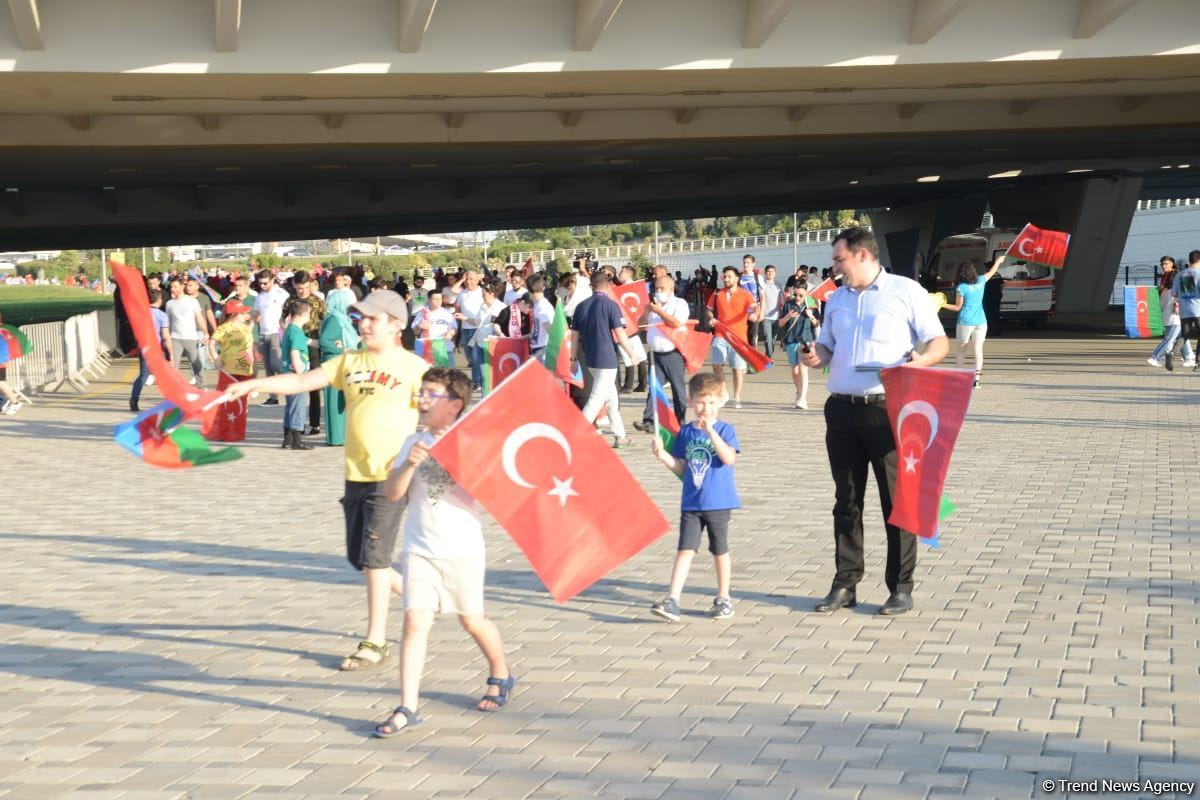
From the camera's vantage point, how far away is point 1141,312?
25.9 metres

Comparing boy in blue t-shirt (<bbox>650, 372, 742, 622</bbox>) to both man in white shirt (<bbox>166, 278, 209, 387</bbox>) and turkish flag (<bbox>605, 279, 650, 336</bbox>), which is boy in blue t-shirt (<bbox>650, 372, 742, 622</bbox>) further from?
man in white shirt (<bbox>166, 278, 209, 387</bbox>)

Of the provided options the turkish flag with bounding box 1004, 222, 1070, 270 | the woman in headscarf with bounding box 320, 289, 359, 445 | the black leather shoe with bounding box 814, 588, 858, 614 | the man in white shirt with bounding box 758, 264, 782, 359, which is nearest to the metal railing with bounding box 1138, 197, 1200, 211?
the man in white shirt with bounding box 758, 264, 782, 359

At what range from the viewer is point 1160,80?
23.8 meters

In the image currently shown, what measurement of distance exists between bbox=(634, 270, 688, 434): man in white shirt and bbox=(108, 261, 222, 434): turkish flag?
8.77 meters

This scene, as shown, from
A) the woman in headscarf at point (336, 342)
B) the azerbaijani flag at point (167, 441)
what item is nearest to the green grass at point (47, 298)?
the woman in headscarf at point (336, 342)

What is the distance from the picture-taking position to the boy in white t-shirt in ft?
18.9

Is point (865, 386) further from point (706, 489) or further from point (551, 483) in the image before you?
point (551, 483)

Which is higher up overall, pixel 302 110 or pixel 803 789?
pixel 302 110

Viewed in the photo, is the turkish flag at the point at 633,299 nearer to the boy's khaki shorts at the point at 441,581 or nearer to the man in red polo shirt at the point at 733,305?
the man in red polo shirt at the point at 733,305

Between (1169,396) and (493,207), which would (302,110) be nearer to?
(1169,396)

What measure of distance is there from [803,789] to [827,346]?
132 inches

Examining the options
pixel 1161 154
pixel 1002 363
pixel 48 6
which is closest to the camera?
pixel 48 6

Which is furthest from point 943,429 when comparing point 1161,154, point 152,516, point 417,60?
point 1161,154

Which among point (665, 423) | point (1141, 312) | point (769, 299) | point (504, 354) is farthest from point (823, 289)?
point (665, 423)
